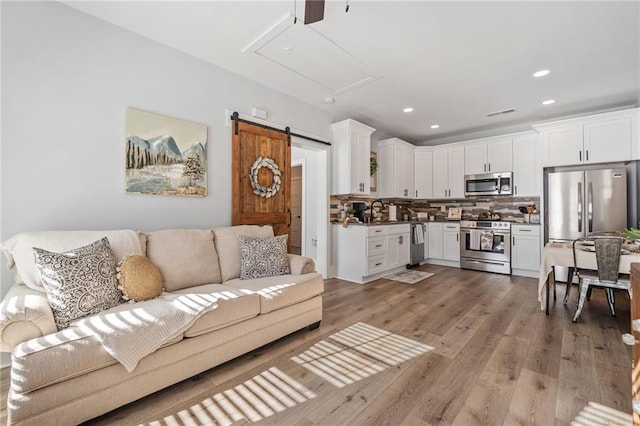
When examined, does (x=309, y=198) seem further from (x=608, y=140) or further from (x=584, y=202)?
(x=608, y=140)

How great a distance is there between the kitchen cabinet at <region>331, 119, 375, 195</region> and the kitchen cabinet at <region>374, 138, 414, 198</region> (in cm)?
95

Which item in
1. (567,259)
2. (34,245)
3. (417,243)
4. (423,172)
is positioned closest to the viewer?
(34,245)

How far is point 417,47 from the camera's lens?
280cm

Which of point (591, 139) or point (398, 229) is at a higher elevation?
point (591, 139)

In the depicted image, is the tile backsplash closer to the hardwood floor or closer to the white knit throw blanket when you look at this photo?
the hardwood floor

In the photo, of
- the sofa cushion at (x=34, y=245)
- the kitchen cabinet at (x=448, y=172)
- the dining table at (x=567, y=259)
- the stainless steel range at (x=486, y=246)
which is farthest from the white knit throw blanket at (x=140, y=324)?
the kitchen cabinet at (x=448, y=172)

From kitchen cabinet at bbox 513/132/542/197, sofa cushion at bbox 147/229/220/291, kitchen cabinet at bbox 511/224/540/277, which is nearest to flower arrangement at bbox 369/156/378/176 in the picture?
kitchen cabinet at bbox 513/132/542/197

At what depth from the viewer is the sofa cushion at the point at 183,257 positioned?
7.61ft

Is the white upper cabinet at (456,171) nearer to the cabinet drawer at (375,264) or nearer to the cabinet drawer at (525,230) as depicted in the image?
the cabinet drawer at (525,230)

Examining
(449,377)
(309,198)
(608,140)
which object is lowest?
(449,377)

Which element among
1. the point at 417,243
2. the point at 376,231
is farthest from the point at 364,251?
the point at 417,243

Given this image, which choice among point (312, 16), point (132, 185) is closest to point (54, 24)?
Result: point (132, 185)

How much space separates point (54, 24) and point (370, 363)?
3.51 metres

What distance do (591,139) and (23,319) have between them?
6.37 metres
